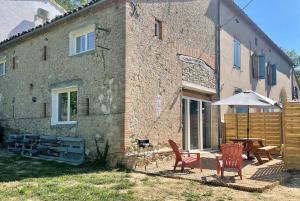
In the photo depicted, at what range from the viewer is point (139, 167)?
10406 millimetres

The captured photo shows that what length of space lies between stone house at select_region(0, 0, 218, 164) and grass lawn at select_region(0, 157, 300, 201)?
161 centimetres

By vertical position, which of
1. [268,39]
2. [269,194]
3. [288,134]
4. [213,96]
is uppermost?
[268,39]

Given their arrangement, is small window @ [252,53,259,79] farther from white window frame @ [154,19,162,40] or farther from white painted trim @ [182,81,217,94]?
white window frame @ [154,19,162,40]

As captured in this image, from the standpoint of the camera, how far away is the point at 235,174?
9258mm

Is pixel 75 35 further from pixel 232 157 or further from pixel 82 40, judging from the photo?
pixel 232 157

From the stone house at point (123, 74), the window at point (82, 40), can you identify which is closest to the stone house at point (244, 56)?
the stone house at point (123, 74)

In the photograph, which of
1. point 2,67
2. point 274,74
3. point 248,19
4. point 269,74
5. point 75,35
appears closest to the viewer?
point 75,35

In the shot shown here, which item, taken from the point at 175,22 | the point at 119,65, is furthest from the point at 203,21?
the point at 119,65

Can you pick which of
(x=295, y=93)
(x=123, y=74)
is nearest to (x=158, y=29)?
(x=123, y=74)

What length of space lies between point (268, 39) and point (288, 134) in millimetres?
14811

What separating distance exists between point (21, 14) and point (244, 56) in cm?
1410

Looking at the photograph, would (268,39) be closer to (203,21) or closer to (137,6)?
(203,21)

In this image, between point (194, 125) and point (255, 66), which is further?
point (255, 66)

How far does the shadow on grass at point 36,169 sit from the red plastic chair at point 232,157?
2.96 m
